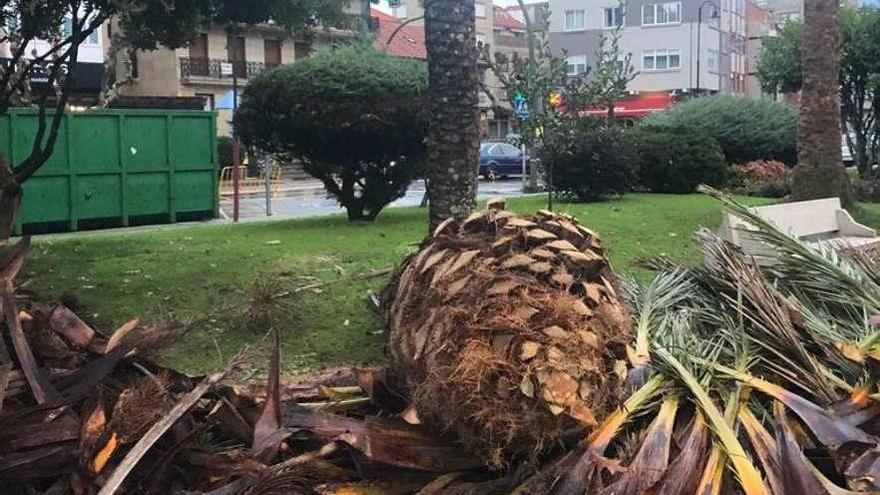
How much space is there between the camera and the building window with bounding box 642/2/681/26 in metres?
61.2

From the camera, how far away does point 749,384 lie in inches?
114

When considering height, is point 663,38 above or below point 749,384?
above

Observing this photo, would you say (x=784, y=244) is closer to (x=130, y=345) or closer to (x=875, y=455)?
(x=875, y=455)

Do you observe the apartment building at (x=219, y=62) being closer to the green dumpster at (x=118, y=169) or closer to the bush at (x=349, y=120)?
the green dumpster at (x=118, y=169)

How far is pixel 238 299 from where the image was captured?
5.72 metres

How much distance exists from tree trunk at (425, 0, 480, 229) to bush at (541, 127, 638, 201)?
792 cm

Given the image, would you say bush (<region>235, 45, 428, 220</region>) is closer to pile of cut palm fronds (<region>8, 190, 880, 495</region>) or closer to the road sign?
the road sign

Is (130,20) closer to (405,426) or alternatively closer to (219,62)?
(405,426)

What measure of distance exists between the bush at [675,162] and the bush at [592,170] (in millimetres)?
1909

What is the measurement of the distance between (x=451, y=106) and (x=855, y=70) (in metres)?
16.3

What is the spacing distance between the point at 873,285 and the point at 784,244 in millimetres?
404

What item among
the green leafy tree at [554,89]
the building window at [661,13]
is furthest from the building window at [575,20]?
the green leafy tree at [554,89]

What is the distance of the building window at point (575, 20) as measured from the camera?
6494 cm

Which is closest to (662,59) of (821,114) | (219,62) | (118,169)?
(219,62)
